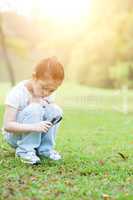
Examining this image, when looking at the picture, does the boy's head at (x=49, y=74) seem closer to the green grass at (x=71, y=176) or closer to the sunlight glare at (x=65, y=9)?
the green grass at (x=71, y=176)

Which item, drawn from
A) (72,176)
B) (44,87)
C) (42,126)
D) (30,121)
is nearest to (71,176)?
(72,176)

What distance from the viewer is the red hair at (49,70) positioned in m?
3.68

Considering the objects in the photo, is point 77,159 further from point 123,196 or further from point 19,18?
point 19,18

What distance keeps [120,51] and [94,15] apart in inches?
96.3

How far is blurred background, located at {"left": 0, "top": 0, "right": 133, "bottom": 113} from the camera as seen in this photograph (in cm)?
2111

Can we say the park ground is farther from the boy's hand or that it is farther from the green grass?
the boy's hand

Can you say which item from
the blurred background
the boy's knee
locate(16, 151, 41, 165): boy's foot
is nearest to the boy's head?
the boy's knee

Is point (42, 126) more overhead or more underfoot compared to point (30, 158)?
more overhead

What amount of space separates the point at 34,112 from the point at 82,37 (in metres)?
20.2

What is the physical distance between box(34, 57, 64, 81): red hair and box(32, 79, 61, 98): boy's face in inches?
1.1

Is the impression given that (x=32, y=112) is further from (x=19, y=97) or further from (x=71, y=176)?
(x=71, y=176)

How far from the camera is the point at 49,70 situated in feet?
12.1

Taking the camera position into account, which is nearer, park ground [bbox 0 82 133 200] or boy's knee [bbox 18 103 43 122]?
park ground [bbox 0 82 133 200]

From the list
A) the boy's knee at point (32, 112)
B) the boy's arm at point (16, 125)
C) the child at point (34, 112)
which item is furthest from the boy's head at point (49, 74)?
the boy's arm at point (16, 125)
